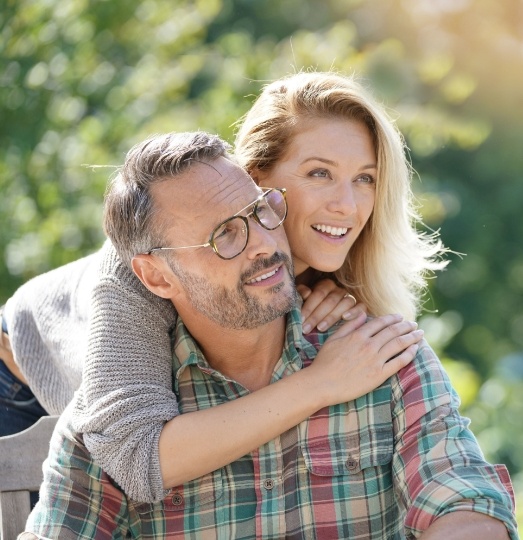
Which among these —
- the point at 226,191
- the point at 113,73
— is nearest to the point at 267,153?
the point at 226,191

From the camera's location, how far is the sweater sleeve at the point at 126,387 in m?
2.39

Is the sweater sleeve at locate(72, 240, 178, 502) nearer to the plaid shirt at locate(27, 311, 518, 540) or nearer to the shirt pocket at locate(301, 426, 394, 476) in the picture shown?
the plaid shirt at locate(27, 311, 518, 540)

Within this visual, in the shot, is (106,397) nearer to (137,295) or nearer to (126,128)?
(137,295)

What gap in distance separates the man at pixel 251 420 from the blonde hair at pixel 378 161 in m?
0.38

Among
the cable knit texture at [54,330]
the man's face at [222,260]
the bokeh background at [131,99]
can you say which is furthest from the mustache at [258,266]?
the bokeh background at [131,99]

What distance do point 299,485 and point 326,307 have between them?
49cm

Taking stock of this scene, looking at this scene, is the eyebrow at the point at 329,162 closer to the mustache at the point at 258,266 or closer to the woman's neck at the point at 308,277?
the woman's neck at the point at 308,277

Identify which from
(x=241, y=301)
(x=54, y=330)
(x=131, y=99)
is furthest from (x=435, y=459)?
(x=131, y=99)

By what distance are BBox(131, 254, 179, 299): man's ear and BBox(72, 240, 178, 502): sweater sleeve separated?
0.05 m

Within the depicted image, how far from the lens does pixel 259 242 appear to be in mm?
2465

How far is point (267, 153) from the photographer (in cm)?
296

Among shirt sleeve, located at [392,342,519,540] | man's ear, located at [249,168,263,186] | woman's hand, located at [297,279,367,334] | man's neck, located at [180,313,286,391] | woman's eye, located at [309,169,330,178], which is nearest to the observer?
shirt sleeve, located at [392,342,519,540]

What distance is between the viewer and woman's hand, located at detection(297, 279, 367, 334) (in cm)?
275

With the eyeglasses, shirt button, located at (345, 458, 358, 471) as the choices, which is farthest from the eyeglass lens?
shirt button, located at (345, 458, 358, 471)
